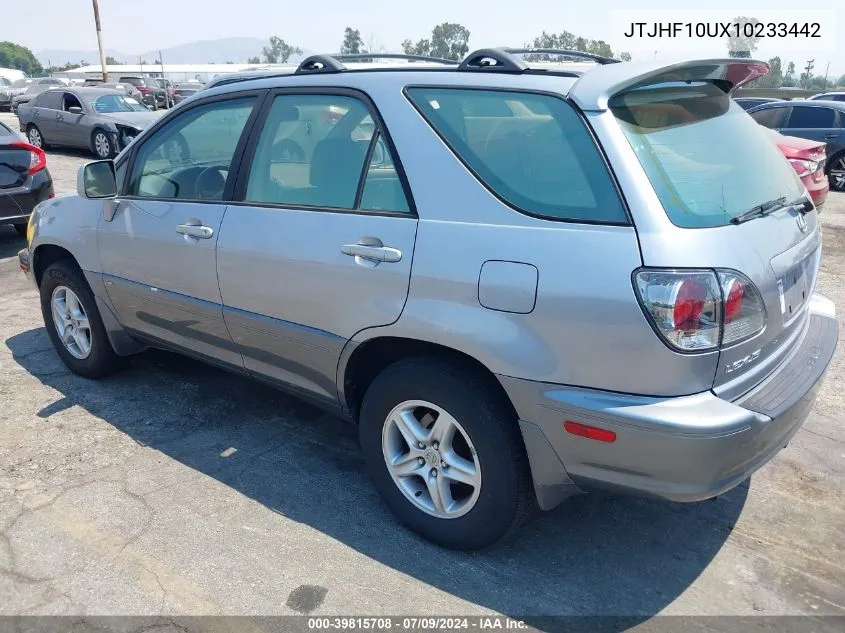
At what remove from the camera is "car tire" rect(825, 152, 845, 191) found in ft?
42.3

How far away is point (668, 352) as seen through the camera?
2.22 metres

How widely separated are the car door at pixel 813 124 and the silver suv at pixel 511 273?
455 inches

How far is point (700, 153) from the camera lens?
2.63 m

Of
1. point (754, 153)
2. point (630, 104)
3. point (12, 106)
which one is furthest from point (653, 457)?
point (12, 106)

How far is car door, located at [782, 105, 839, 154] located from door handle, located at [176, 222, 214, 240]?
41.5 ft

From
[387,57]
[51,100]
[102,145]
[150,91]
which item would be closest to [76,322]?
[387,57]

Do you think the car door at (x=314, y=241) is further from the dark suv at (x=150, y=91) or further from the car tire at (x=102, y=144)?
the dark suv at (x=150, y=91)

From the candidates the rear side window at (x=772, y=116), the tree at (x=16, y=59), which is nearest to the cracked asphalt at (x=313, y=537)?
the rear side window at (x=772, y=116)

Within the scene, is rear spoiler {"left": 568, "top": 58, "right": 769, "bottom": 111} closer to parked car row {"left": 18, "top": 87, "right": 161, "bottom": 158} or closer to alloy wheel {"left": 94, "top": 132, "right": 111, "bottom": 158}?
parked car row {"left": 18, "top": 87, "right": 161, "bottom": 158}

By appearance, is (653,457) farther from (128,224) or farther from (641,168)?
(128,224)

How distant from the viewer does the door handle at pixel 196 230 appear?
3419 mm

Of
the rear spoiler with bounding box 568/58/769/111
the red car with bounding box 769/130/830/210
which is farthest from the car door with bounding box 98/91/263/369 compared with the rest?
the red car with bounding box 769/130/830/210

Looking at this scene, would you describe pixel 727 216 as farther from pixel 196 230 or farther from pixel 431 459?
pixel 196 230

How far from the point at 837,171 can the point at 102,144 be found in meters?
14.5
